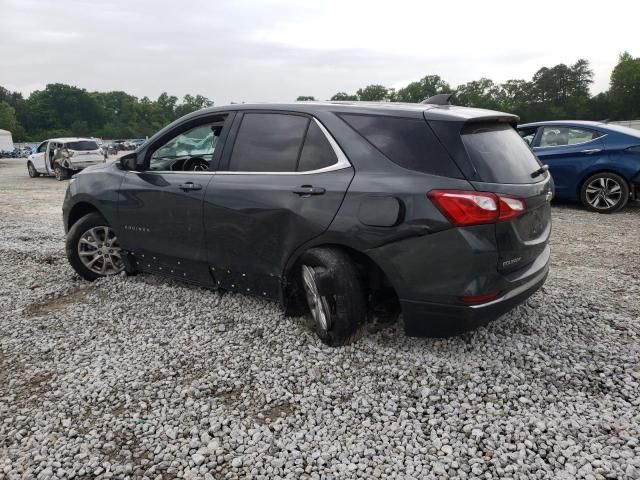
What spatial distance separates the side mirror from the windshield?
50.7ft

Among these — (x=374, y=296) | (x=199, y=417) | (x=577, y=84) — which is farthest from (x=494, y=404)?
(x=577, y=84)

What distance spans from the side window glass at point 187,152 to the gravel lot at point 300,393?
3.80ft

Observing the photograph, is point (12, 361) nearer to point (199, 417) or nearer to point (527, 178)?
point (199, 417)

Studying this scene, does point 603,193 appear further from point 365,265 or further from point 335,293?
point 335,293

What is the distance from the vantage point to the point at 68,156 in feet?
58.2

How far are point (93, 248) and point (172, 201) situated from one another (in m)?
1.34

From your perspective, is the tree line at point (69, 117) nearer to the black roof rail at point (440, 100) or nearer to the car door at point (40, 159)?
the car door at point (40, 159)

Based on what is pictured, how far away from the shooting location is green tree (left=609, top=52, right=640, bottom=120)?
74.7 metres

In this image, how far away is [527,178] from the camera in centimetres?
318

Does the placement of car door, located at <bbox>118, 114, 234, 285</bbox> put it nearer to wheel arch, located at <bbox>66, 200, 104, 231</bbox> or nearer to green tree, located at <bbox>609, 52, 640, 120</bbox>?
wheel arch, located at <bbox>66, 200, 104, 231</bbox>

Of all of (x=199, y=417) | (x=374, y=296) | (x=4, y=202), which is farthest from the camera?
(x=4, y=202)

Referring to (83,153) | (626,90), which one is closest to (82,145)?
(83,153)

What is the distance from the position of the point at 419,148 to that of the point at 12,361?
3.10 m

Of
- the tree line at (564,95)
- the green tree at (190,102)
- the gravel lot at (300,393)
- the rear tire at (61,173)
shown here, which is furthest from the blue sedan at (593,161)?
the green tree at (190,102)
